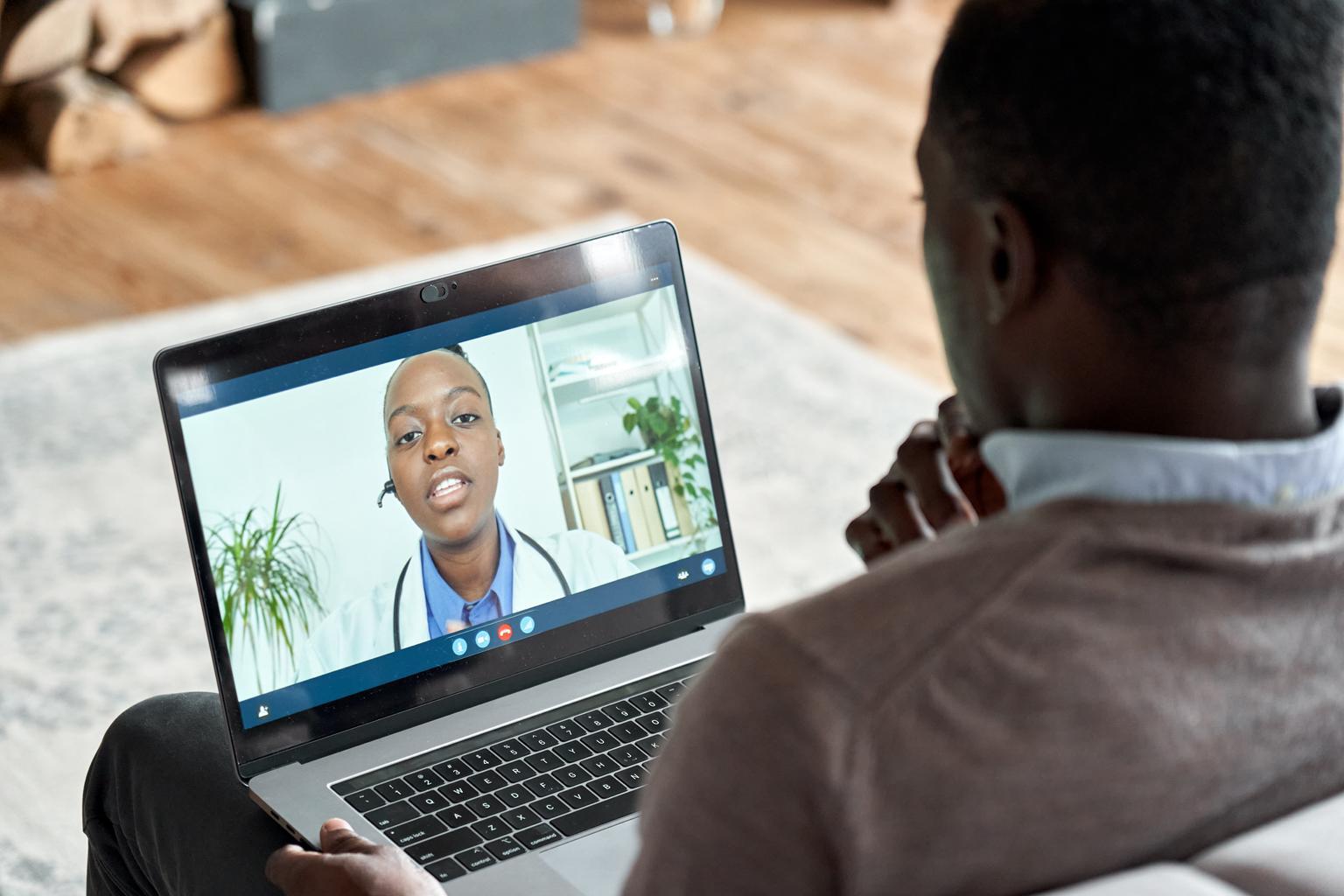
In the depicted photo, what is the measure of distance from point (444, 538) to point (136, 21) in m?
2.60

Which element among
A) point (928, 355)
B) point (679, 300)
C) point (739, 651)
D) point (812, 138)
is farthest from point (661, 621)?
point (812, 138)

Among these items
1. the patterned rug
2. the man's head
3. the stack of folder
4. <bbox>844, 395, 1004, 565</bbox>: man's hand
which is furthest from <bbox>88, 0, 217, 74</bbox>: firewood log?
the man's head

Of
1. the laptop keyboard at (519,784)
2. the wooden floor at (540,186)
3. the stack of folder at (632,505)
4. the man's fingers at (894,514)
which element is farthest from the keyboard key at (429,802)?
the wooden floor at (540,186)

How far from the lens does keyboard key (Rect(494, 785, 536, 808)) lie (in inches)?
40.1

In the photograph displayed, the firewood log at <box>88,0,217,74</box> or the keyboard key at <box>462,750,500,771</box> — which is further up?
the firewood log at <box>88,0,217,74</box>

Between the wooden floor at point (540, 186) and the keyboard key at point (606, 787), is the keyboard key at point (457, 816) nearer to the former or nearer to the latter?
the keyboard key at point (606, 787)

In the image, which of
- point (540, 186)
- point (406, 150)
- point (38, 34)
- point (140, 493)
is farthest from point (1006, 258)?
point (38, 34)

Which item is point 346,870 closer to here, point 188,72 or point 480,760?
point 480,760

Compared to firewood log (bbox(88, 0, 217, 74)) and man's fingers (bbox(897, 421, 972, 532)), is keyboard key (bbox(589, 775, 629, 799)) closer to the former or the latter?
man's fingers (bbox(897, 421, 972, 532))

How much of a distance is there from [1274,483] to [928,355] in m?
2.12

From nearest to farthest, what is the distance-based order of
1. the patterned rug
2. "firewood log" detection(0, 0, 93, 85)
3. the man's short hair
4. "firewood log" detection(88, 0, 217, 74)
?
1. the man's short hair
2. the patterned rug
3. "firewood log" detection(0, 0, 93, 85)
4. "firewood log" detection(88, 0, 217, 74)

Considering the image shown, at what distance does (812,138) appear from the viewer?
3.58 meters

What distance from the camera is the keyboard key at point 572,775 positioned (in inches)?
40.8

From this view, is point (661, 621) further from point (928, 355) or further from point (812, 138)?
point (812, 138)
